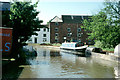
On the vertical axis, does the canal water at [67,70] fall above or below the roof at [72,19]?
below

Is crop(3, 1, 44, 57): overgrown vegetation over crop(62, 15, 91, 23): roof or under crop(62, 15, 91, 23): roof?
under

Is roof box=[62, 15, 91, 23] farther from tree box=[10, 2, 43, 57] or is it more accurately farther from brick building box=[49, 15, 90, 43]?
tree box=[10, 2, 43, 57]

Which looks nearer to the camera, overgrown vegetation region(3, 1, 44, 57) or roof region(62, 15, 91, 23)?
overgrown vegetation region(3, 1, 44, 57)

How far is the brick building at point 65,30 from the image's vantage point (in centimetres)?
6694

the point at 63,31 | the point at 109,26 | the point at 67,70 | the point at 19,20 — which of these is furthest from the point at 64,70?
the point at 63,31

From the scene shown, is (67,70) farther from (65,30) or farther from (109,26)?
(65,30)

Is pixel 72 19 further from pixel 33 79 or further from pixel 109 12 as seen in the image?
pixel 33 79

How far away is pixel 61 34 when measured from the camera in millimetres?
67188

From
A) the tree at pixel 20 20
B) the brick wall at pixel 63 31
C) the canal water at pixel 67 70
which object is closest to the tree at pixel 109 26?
the canal water at pixel 67 70

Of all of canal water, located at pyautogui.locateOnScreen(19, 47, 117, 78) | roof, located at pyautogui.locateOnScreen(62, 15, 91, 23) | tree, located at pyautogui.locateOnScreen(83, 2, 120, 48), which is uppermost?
roof, located at pyautogui.locateOnScreen(62, 15, 91, 23)

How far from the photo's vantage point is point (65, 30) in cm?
6738

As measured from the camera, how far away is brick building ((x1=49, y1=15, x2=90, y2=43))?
66938 mm

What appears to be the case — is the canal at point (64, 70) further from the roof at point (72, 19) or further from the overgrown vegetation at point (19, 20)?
the roof at point (72, 19)

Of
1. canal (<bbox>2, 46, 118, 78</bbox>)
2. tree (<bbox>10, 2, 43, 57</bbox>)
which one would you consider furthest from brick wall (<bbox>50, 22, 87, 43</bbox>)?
canal (<bbox>2, 46, 118, 78</bbox>)
